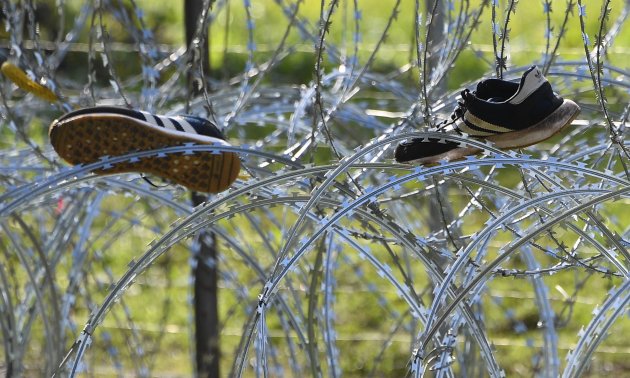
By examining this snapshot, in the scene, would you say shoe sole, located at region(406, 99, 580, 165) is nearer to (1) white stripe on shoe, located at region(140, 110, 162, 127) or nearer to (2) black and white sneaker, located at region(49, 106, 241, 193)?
(2) black and white sneaker, located at region(49, 106, 241, 193)

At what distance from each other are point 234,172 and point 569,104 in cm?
57

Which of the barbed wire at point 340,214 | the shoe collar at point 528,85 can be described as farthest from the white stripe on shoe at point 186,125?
the shoe collar at point 528,85

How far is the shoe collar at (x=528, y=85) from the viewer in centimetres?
184

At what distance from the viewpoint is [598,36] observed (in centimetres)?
163

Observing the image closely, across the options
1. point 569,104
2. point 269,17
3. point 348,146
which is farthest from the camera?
point 269,17

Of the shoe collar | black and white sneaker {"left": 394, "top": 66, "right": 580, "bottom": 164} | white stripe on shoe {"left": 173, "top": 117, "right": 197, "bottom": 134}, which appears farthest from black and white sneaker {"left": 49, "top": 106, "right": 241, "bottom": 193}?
the shoe collar

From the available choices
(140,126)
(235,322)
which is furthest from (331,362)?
(235,322)

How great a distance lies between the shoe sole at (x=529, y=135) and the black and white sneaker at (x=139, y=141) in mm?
333

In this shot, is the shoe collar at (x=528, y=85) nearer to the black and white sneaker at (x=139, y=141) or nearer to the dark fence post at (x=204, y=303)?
the black and white sneaker at (x=139, y=141)

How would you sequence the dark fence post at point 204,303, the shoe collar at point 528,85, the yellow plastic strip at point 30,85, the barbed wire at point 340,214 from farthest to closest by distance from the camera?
the dark fence post at point 204,303
the yellow plastic strip at point 30,85
the shoe collar at point 528,85
the barbed wire at point 340,214

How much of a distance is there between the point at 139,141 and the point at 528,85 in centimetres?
66

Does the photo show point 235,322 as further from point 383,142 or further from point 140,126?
point 383,142

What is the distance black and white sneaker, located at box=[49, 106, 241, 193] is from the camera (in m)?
1.91

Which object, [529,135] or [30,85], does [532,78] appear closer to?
[529,135]
